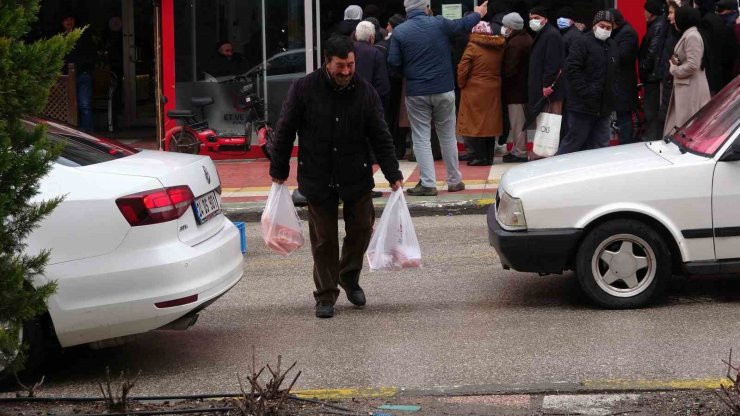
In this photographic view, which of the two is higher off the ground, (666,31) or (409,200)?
(666,31)

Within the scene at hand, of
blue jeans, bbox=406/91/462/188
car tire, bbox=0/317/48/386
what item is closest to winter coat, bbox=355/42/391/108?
blue jeans, bbox=406/91/462/188

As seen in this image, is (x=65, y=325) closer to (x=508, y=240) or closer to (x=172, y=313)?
(x=172, y=313)

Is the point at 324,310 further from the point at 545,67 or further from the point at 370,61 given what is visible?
the point at 545,67

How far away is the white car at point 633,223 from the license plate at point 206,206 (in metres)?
1.88

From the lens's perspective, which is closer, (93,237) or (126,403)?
(126,403)

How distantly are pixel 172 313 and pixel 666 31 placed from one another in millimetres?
8871

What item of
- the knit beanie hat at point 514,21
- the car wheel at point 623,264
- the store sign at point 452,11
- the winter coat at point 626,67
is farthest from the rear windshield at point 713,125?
the store sign at point 452,11

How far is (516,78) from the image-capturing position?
590 inches

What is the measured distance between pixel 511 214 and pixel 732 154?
1426mm

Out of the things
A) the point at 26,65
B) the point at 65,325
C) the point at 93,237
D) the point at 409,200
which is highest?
the point at 26,65

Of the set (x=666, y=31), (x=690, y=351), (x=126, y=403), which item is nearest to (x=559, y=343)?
(x=690, y=351)

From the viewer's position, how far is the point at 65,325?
6.34m

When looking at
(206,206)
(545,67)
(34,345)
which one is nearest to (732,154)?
(206,206)

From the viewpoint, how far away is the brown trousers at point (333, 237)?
7.80m
